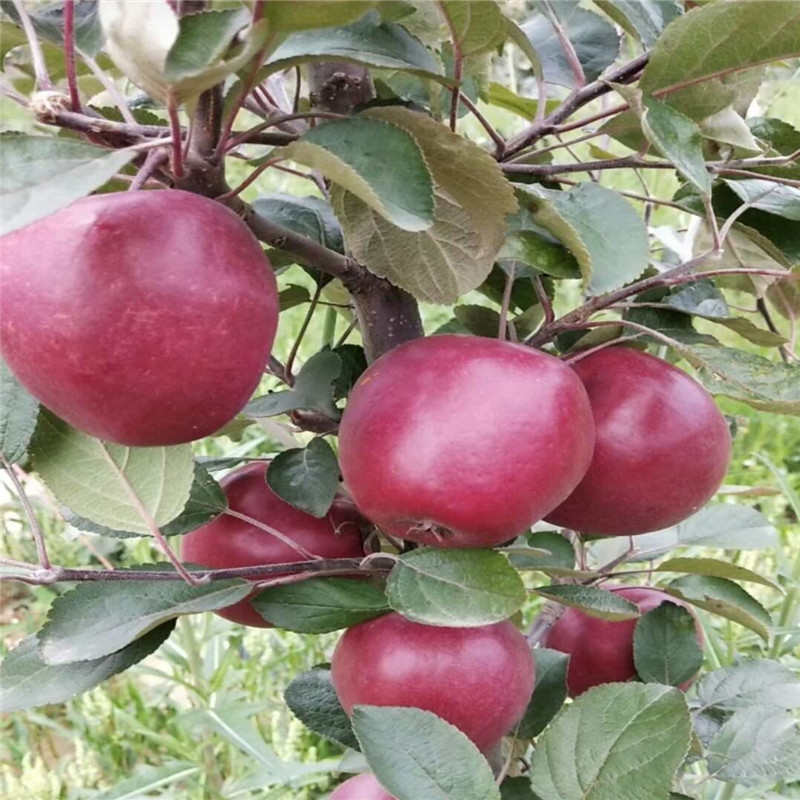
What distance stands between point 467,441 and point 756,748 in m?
0.34

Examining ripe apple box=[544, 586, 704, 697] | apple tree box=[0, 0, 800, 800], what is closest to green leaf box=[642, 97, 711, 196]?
apple tree box=[0, 0, 800, 800]

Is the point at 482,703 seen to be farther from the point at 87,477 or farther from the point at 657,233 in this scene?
the point at 657,233

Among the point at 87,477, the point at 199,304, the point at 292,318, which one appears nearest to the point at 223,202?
the point at 199,304

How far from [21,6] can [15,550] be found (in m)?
1.04

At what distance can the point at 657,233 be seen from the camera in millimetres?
700

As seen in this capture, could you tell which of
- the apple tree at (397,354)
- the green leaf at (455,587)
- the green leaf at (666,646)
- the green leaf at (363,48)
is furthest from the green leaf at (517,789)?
the green leaf at (363,48)

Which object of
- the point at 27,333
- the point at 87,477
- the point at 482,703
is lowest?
the point at 482,703

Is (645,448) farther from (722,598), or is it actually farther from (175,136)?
(175,136)

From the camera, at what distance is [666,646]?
2.03ft

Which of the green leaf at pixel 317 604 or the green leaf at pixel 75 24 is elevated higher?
the green leaf at pixel 75 24

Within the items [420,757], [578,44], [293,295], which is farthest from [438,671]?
[578,44]

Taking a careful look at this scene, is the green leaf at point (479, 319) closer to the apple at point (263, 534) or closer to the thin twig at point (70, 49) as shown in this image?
the apple at point (263, 534)

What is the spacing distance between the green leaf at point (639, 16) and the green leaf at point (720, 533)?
0.32m

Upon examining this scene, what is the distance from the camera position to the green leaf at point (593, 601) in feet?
1.55
